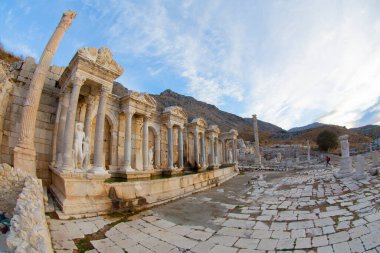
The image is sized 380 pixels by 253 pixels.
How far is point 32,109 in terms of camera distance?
903 cm

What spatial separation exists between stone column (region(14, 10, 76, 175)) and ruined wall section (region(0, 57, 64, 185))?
59.0 inches

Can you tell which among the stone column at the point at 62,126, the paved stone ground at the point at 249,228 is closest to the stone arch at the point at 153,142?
the stone column at the point at 62,126

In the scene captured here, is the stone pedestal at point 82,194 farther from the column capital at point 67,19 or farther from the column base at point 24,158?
the column capital at point 67,19

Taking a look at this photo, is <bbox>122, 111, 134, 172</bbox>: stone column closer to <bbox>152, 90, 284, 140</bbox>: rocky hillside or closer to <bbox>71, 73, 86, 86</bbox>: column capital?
<bbox>71, 73, 86, 86</bbox>: column capital

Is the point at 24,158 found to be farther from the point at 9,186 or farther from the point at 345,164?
the point at 345,164

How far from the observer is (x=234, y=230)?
6.47 meters

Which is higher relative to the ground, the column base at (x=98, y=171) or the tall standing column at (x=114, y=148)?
the tall standing column at (x=114, y=148)

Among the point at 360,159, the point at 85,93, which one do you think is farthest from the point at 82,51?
the point at 360,159

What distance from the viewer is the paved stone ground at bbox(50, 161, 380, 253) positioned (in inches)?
204

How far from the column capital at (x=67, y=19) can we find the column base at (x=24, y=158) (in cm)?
589

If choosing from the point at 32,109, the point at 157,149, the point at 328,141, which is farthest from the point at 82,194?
the point at 328,141

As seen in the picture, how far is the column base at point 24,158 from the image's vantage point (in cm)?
830

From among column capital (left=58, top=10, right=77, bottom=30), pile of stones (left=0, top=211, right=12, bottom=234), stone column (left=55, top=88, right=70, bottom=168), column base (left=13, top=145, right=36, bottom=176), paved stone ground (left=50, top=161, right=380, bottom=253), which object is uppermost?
column capital (left=58, top=10, right=77, bottom=30)

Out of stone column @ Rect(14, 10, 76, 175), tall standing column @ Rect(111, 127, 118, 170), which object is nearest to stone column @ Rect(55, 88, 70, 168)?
stone column @ Rect(14, 10, 76, 175)
